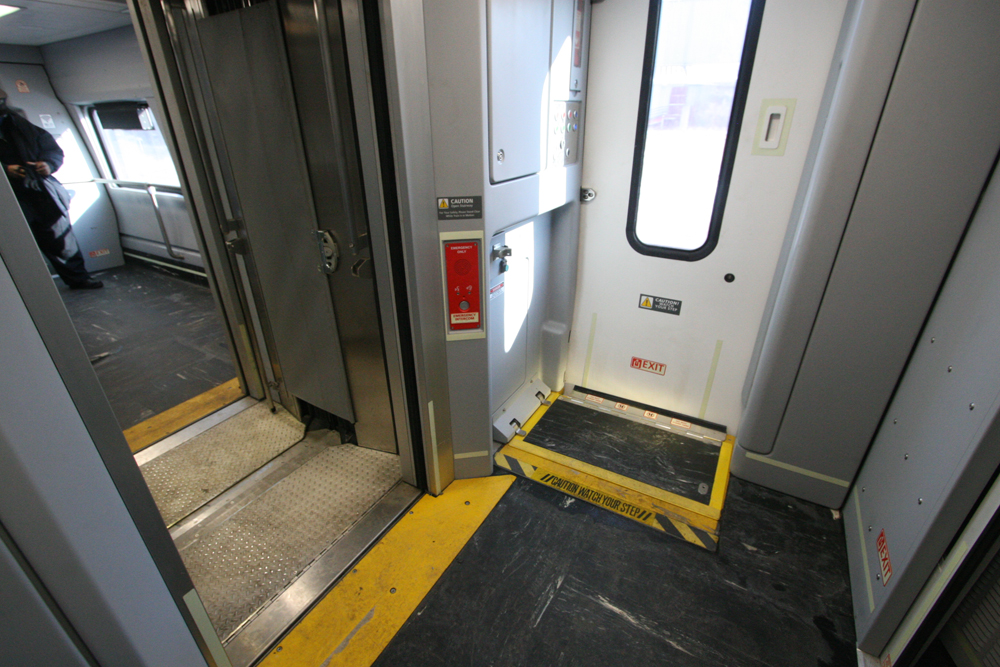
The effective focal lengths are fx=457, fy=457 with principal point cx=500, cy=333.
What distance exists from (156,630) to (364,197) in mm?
1764

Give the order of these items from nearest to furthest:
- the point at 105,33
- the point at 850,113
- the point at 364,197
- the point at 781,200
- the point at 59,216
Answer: the point at 850,113, the point at 364,197, the point at 781,200, the point at 105,33, the point at 59,216

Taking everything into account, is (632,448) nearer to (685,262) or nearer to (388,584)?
(685,262)

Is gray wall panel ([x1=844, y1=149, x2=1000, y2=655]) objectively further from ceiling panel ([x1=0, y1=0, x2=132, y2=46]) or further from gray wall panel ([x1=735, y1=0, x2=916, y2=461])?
ceiling panel ([x1=0, y1=0, x2=132, y2=46])

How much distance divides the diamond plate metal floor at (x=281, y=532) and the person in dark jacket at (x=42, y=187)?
5292 mm

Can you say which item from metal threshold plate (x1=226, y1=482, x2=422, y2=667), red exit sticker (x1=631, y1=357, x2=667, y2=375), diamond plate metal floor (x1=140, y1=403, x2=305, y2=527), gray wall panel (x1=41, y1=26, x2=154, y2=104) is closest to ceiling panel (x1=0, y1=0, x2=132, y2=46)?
gray wall panel (x1=41, y1=26, x2=154, y2=104)

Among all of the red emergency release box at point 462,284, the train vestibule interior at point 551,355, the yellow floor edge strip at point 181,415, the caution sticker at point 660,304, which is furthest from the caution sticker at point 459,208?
the yellow floor edge strip at point 181,415

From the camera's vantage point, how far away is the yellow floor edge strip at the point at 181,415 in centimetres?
317

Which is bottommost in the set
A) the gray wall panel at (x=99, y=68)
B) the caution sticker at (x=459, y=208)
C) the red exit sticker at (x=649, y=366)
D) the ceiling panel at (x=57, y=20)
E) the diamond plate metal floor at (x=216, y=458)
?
the diamond plate metal floor at (x=216, y=458)

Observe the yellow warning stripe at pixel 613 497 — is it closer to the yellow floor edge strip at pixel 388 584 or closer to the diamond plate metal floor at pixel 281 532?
the yellow floor edge strip at pixel 388 584

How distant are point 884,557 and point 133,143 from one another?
8750 millimetres

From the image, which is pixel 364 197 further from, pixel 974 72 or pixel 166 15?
pixel 974 72

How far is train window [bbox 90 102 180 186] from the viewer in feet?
19.1

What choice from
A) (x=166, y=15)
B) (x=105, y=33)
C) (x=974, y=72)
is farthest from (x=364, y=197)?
(x=105, y=33)

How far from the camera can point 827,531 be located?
248cm
